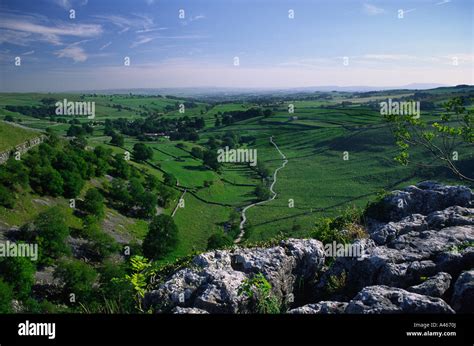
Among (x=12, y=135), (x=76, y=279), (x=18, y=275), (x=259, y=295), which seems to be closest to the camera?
(x=259, y=295)

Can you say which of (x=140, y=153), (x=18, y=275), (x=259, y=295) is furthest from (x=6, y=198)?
(x=140, y=153)

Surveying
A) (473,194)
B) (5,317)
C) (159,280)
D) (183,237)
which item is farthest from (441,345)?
(183,237)

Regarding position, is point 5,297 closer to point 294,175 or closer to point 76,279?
point 76,279

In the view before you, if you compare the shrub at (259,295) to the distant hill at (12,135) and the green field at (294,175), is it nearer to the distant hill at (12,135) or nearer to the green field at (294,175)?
the green field at (294,175)

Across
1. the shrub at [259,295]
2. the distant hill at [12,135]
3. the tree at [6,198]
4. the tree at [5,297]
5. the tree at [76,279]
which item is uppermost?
the distant hill at [12,135]

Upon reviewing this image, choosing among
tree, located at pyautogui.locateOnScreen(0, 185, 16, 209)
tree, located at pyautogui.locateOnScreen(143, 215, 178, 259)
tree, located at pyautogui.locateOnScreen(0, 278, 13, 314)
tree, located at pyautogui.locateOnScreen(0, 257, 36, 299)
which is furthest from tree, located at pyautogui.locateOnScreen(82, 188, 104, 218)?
tree, located at pyautogui.locateOnScreen(0, 278, 13, 314)

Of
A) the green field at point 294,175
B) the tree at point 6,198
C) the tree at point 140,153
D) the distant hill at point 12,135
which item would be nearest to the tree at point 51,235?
the green field at point 294,175
